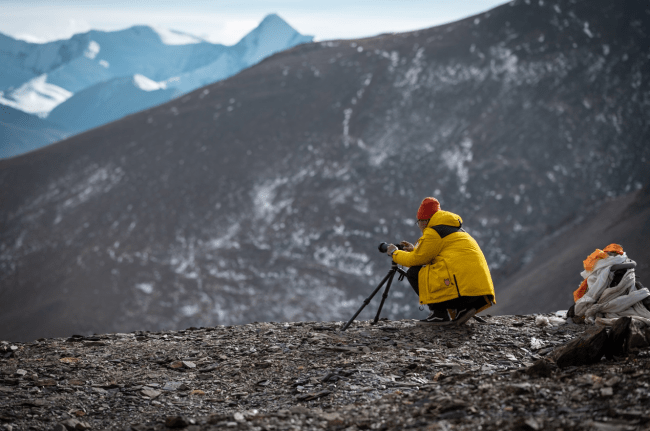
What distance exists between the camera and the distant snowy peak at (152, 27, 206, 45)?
621 ft

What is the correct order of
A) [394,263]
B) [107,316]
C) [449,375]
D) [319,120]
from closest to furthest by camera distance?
1. [449,375]
2. [394,263]
3. [107,316]
4. [319,120]

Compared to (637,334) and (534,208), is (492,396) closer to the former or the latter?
(637,334)

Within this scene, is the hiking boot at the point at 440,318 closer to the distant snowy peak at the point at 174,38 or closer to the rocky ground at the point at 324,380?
the rocky ground at the point at 324,380

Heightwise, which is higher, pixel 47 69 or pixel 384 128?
pixel 47 69

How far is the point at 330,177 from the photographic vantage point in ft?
133

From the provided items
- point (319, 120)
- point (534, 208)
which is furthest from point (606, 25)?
point (319, 120)

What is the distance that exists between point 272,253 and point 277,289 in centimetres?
338

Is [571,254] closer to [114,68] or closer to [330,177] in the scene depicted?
[330,177]

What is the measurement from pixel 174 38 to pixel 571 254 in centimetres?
19087

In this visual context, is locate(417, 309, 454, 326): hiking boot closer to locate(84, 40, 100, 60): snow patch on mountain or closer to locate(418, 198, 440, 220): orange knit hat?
locate(418, 198, 440, 220): orange knit hat

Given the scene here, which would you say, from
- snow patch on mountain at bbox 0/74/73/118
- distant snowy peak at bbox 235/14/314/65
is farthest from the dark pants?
snow patch on mountain at bbox 0/74/73/118

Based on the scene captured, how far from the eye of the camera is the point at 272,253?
1436 inches

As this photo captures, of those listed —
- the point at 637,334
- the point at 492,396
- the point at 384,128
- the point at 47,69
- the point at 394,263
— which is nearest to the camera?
the point at 492,396

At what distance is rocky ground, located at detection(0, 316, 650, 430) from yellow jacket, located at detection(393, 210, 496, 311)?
594 millimetres
